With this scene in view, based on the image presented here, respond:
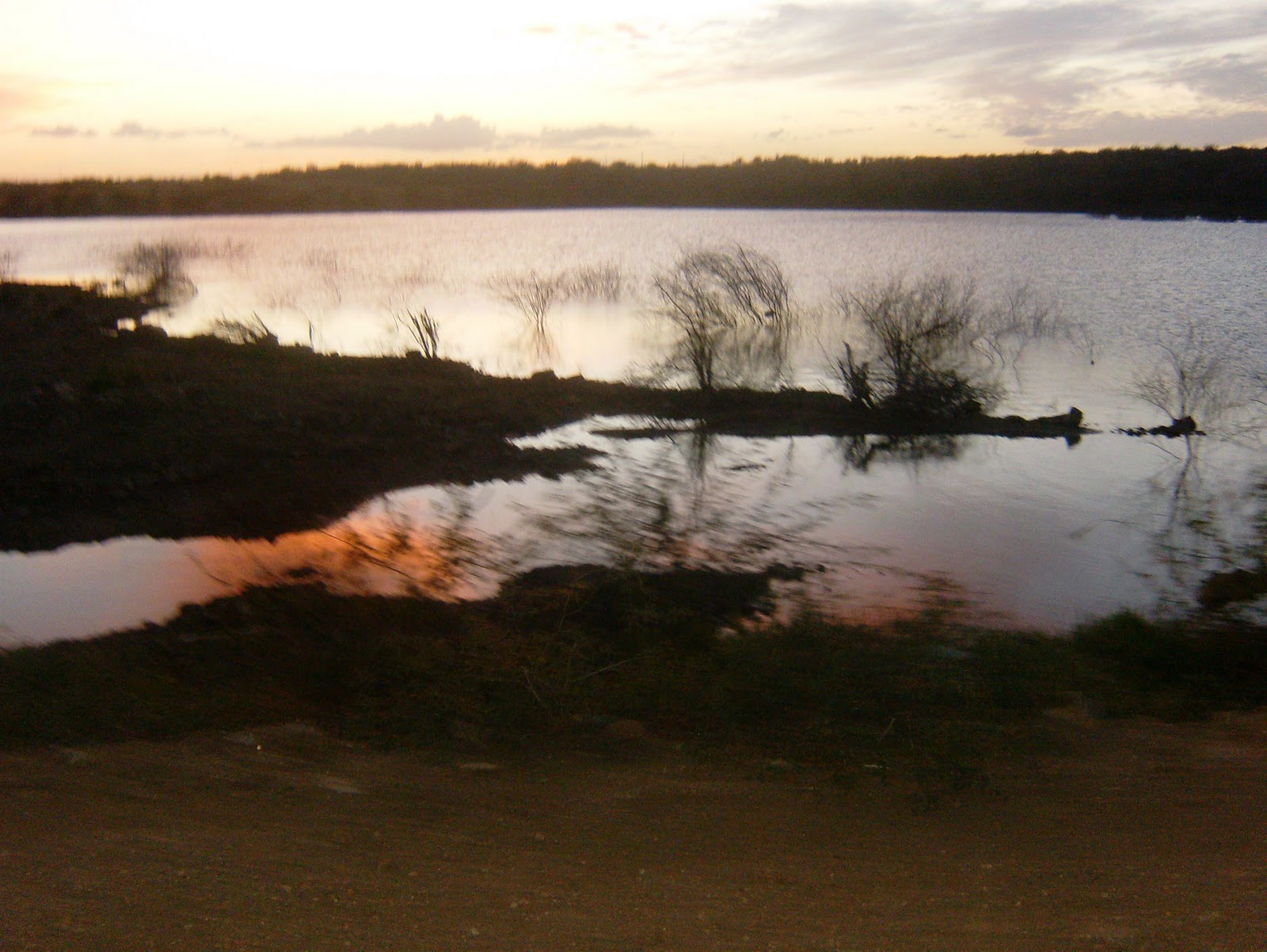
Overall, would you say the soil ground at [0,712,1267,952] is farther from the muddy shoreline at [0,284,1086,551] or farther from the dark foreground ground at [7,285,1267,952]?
the muddy shoreline at [0,284,1086,551]

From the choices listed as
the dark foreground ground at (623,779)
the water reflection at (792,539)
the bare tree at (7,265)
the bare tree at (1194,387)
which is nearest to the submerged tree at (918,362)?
the water reflection at (792,539)

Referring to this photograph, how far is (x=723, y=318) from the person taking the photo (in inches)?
909

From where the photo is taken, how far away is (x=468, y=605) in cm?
898

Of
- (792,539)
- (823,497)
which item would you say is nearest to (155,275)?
(823,497)

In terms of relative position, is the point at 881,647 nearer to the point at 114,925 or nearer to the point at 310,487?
the point at 114,925

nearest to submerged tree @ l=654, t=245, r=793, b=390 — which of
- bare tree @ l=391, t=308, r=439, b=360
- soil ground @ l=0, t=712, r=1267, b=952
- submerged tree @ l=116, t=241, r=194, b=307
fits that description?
bare tree @ l=391, t=308, r=439, b=360

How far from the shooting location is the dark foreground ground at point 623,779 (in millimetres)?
3865

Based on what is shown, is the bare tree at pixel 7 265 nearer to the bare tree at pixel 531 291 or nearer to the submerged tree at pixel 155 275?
the submerged tree at pixel 155 275

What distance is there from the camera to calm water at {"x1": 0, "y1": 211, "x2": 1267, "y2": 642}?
10.3 m

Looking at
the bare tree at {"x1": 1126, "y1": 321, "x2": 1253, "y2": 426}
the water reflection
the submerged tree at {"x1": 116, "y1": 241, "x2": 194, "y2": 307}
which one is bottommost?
the water reflection

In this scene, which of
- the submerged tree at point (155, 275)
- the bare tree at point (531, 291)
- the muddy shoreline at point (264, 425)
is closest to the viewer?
the muddy shoreline at point (264, 425)

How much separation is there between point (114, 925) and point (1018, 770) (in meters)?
4.37

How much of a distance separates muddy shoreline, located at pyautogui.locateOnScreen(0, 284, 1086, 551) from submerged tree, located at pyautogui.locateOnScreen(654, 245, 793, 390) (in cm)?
106

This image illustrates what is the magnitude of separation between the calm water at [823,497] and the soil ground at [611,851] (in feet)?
10.4
